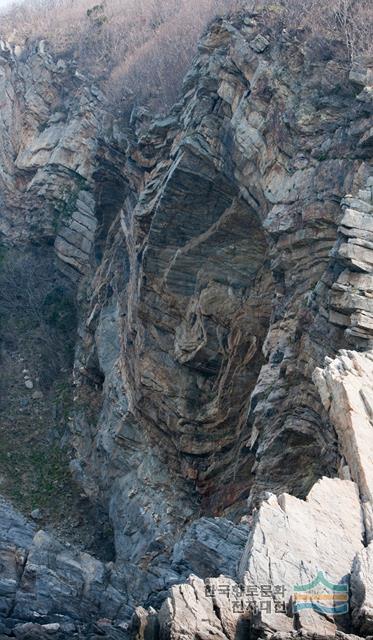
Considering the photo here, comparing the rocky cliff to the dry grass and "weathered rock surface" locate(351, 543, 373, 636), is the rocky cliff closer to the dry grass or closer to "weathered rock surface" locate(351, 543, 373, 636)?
"weathered rock surface" locate(351, 543, 373, 636)

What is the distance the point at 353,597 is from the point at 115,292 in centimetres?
1838

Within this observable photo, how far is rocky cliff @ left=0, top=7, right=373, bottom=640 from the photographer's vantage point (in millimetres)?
11492

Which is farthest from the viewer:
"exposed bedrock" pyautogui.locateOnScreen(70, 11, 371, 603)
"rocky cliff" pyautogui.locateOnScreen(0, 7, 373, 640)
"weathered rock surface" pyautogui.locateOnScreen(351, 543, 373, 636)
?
"exposed bedrock" pyautogui.locateOnScreen(70, 11, 371, 603)

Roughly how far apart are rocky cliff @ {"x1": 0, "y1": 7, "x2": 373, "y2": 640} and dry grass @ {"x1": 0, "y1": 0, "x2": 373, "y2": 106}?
0.98 metres

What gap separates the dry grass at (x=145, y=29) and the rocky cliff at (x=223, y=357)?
0.98 m

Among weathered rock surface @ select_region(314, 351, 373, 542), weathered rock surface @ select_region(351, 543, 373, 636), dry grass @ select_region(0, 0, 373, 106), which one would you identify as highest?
dry grass @ select_region(0, 0, 373, 106)

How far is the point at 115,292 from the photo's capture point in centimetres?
2794

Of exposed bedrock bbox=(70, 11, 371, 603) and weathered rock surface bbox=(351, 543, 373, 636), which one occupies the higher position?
exposed bedrock bbox=(70, 11, 371, 603)

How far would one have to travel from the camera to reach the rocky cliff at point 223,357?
11.5 m

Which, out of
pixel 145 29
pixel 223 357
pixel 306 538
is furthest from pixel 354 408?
pixel 145 29

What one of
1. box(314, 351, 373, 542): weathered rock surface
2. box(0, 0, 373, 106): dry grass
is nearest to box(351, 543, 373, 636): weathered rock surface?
box(314, 351, 373, 542): weathered rock surface

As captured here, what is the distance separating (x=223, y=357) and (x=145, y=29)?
1953 cm

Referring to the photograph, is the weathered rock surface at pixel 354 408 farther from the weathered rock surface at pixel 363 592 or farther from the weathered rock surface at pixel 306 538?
the weathered rock surface at pixel 363 592

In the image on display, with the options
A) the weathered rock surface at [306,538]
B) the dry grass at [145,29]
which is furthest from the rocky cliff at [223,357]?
the dry grass at [145,29]
